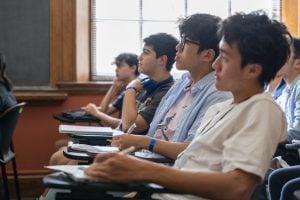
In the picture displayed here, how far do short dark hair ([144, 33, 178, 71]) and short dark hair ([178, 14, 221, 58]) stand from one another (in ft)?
2.47

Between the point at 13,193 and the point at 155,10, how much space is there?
181 centimetres

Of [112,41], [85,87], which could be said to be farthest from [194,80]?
[112,41]

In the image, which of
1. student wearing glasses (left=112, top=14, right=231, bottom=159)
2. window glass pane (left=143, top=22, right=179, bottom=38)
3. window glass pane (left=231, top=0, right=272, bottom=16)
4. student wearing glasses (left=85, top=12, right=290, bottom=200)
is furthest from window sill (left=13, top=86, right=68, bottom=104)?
student wearing glasses (left=85, top=12, right=290, bottom=200)

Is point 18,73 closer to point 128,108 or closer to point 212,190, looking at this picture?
point 128,108

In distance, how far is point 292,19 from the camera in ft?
13.9

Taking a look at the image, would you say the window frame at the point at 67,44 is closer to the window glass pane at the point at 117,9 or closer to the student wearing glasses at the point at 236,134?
the window glass pane at the point at 117,9

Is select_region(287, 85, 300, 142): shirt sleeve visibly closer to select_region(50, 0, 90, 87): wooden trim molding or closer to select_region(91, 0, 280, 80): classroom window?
select_region(91, 0, 280, 80): classroom window

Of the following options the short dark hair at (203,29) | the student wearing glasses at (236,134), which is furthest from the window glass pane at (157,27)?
the student wearing glasses at (236,134)

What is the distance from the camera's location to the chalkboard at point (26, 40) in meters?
3.88

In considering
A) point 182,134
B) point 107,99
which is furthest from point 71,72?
point 182,134

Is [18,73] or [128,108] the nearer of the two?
[128,108]

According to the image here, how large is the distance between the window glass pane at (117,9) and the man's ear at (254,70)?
3001 mm

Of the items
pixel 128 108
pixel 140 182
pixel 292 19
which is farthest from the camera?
pixel 292 19

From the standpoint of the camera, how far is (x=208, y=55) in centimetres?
202
